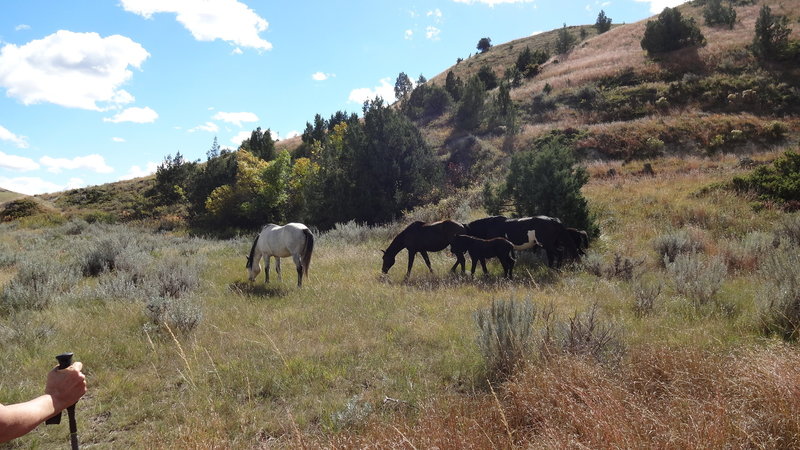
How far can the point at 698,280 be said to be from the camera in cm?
657

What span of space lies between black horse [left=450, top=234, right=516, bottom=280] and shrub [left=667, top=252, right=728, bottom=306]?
→ 295 centimetres

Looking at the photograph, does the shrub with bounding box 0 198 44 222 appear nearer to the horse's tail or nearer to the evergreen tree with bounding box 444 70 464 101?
the horse's tail

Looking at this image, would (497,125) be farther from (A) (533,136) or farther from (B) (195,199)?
(B) (195,199)

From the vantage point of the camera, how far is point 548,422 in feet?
10.1

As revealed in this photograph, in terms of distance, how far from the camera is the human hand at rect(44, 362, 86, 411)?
203 cm

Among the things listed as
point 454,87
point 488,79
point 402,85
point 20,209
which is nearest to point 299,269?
point 20,209

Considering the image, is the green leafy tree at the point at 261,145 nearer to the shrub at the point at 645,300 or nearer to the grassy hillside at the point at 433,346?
the grassy hillside at the point at 433,346

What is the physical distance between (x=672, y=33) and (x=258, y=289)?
145 ft

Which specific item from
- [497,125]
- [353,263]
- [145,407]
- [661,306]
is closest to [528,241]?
[661,306]

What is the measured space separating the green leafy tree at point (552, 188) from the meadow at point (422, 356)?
5.56 feet

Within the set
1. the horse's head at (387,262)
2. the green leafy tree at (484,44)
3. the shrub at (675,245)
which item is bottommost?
the shrub at (675,245)

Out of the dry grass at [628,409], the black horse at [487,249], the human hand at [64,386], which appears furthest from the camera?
the black horse at [487,249]

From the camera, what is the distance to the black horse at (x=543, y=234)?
956 cm

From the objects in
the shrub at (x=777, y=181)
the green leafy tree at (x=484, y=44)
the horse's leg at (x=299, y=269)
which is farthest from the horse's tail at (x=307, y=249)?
the green leafy tree at (x=484, y=44)
